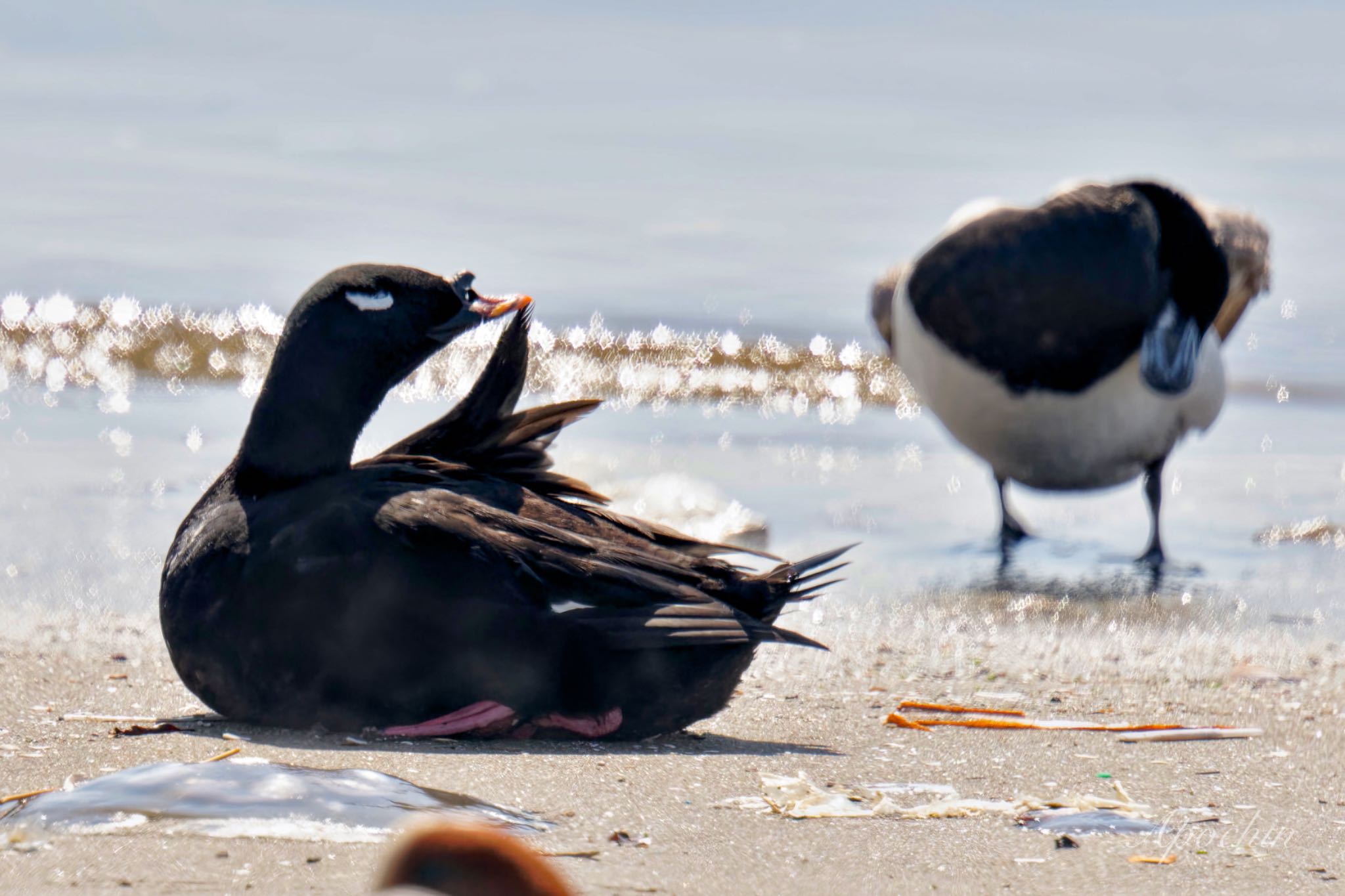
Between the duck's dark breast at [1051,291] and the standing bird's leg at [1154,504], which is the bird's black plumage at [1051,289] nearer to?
the duck's dark breast at [1051,291]

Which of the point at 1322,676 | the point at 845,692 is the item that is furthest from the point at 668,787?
the point at 1322,676

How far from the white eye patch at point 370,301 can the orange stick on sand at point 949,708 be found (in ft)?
5.17

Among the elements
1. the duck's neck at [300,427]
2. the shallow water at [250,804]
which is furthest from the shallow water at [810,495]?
the shallow water at [250,804]

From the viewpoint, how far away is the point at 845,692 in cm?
428

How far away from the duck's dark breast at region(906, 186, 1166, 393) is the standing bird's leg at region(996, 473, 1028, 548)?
0.69 meters

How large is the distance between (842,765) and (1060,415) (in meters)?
4.09

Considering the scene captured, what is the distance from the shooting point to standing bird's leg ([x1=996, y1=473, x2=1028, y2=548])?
7.35 metres

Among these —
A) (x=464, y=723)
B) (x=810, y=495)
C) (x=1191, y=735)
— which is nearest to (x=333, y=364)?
(x=464, y=723)

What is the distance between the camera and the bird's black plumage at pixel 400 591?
3.32 metres

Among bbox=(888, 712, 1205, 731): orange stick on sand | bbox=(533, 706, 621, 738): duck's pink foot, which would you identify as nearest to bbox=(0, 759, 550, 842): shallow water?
bbox=(533, 706, 621, 738): duck's pink foot

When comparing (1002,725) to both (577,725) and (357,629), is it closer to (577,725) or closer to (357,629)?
(577,725)

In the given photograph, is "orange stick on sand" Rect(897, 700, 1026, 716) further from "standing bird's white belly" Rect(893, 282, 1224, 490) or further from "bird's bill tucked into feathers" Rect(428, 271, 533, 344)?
"standing bird's white belly" Rect(893, 282, 1224, 490)

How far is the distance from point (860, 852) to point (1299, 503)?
6.63 m

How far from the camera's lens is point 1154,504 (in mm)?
7254
